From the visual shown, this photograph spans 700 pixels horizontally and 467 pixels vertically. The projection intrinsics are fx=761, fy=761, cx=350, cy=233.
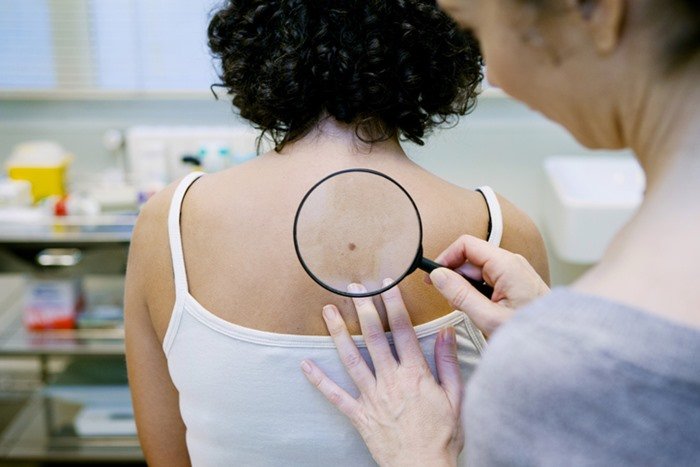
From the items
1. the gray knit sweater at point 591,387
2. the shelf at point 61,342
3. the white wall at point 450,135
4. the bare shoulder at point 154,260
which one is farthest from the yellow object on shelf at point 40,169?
the gray knit sweater at point 591,387

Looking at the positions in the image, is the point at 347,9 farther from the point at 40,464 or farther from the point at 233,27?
the point at 40,464

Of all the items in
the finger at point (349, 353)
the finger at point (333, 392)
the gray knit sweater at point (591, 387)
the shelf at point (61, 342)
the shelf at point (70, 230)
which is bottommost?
the shelf at point (61, 342)

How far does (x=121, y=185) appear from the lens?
2.25 m

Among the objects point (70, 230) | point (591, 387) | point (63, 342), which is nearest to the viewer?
point (591, 387)

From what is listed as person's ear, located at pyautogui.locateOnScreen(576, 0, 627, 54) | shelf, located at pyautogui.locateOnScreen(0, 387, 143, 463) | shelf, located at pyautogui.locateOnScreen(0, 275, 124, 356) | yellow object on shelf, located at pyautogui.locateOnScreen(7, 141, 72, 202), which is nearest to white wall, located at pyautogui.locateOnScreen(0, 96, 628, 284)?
yellow object on shelf, located at pyautogui.locateOnScreen(7, 141, 72, 202)

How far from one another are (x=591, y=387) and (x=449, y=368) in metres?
0.39

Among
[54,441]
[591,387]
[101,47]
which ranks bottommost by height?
[54,441]

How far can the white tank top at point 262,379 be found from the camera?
906 mm

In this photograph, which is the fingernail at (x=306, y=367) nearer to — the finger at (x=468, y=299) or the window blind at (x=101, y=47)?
the finger at (x=468, y=299)

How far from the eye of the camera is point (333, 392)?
0.89m

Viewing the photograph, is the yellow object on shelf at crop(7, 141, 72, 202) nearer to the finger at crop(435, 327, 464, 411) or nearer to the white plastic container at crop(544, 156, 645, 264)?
the white plastic container at crop(544, 156, 645, 264)

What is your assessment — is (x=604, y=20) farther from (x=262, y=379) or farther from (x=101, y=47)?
(x=101, y=47)

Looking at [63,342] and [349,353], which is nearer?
[349,353]

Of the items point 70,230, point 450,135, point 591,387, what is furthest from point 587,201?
point 591,387
